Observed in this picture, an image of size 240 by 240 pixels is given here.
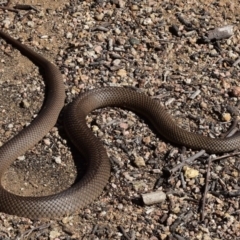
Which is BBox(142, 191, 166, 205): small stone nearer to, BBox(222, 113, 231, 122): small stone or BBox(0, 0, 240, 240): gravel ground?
BBox(0, 0, 240, 240): gravel ground

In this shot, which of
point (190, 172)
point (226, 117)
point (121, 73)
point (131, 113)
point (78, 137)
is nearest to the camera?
point (190, 172)

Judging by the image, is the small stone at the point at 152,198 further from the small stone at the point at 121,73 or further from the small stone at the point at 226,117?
the small stone at the point at 121,73

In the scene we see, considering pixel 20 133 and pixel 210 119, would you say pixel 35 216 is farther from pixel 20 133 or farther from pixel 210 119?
pixel 210 119

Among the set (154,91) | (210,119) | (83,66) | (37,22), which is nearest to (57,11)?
(37,22)

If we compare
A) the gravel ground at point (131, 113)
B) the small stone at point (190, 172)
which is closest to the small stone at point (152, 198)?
the gravel ground at point (131, 113)

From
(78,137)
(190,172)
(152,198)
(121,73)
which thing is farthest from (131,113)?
(152,198)

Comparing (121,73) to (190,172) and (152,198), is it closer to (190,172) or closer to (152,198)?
(190,172)
